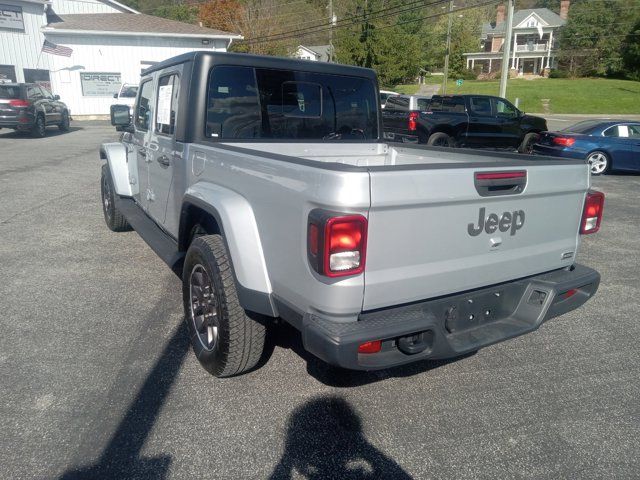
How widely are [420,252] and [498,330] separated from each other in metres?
0.78

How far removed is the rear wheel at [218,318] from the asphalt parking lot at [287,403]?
189 millimetres

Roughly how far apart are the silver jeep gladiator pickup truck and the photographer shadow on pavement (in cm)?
53

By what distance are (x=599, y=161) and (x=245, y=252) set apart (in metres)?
12.5

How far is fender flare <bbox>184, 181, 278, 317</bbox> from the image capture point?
279 cm

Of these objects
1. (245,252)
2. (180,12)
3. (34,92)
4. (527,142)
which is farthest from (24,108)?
(180,12)

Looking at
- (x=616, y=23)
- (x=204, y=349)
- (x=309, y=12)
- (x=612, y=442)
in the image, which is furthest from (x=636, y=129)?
(x=616, y=23)

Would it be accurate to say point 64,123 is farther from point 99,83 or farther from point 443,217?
point 443,217

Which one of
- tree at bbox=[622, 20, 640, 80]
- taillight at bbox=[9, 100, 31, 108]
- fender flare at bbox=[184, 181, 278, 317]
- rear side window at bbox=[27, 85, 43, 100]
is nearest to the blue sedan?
fender flare at bbox=[184, 181, 278, 317]

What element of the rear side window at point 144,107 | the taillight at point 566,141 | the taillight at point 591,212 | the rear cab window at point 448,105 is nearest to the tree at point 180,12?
the rear cab window at point 448,105

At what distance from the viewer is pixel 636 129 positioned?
42.1ft

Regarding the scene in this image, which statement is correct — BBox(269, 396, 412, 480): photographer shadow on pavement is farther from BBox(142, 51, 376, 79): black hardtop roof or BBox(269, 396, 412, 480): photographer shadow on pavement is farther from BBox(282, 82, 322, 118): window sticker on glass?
BBox(142, 51, 376, 79): black hardtop roof

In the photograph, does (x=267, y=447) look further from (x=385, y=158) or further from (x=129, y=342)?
(x=385, y=158)

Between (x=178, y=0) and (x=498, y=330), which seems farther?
(x=178, y=0)

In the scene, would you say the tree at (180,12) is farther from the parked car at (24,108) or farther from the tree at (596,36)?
the tree at (596,36)
